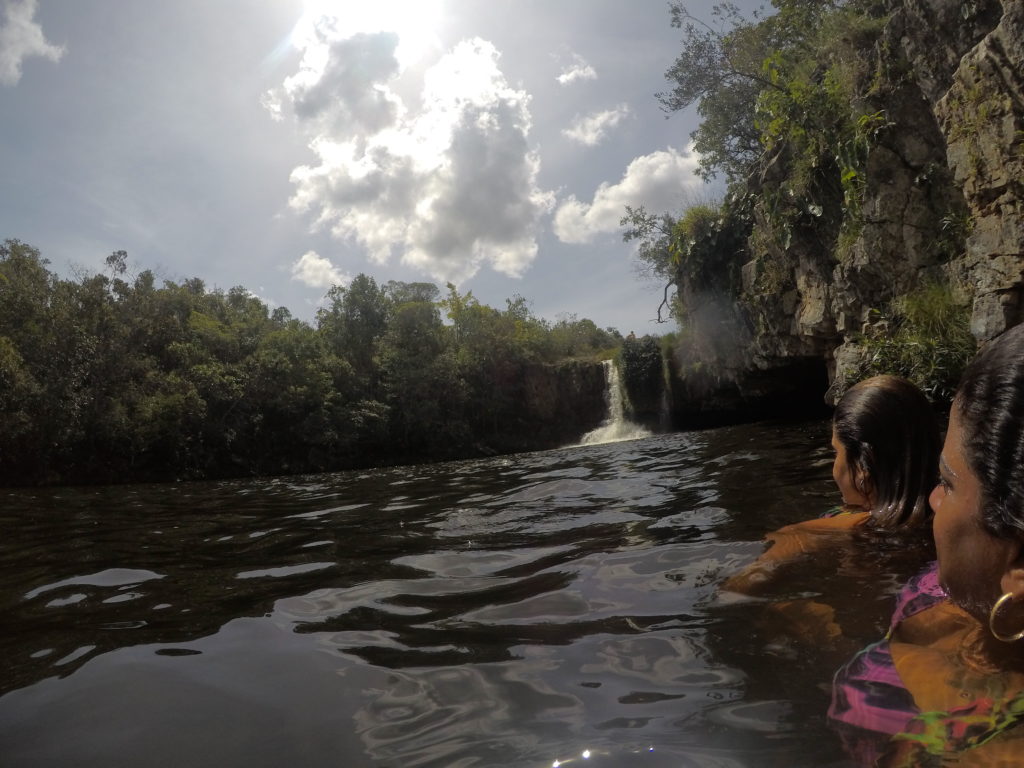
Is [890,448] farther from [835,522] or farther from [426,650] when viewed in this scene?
[426,650]

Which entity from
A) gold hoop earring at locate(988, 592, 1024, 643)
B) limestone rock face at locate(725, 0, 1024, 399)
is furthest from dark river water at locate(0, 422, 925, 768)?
limestone rock face at locate(725, 0, 1024, 399)

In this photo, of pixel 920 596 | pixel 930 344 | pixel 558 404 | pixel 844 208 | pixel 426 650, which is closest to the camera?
pixel 920 596

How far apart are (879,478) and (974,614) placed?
60.7 inches

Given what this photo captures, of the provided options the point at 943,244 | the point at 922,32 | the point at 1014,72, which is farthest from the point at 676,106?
the point at 1014,72

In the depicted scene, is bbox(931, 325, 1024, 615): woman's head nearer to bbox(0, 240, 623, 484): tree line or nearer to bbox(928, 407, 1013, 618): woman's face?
bbox(928, 407, 1013, 618): woman's face

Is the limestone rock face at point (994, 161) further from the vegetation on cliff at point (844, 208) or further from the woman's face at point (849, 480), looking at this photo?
the woman's face at point (849, 480)

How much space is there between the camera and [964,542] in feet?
3.65

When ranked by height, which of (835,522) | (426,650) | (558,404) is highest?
(558,404)

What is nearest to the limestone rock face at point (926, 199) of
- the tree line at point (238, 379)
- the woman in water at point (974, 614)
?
the woman in water at point (974, 614)

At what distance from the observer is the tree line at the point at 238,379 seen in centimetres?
1825

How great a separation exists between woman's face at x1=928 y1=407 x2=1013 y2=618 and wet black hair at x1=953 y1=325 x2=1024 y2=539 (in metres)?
0.02

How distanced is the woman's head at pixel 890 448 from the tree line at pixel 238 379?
20676 mm

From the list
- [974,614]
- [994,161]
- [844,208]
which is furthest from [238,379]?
[974,614]

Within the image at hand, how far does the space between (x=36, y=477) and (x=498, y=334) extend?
62.6 feet
